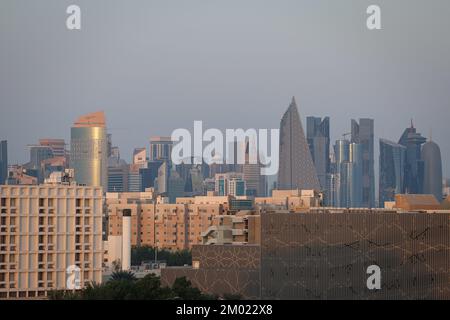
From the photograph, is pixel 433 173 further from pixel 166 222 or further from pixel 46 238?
pixel 46 238

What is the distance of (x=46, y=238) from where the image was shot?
253ft

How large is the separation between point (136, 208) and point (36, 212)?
7415 cm

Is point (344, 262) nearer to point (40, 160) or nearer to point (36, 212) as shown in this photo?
point (36, 212)

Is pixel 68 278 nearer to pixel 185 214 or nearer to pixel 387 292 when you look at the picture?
pixel 387 292

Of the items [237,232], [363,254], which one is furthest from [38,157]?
[363,254]

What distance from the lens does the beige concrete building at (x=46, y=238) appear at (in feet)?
248

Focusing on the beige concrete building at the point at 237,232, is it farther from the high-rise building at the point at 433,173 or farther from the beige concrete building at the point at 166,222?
the high-rise building at the point at 433,173

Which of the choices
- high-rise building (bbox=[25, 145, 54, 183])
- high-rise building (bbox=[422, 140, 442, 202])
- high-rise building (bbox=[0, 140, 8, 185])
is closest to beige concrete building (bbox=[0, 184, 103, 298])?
high-rise building (bbox=[0, 140, 8, 185])

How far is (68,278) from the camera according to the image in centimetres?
7688

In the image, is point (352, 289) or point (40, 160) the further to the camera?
point (40, 160)

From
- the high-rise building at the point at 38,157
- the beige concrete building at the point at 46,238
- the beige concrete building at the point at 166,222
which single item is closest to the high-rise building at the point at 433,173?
the beige concrete building at the point at 166,222
